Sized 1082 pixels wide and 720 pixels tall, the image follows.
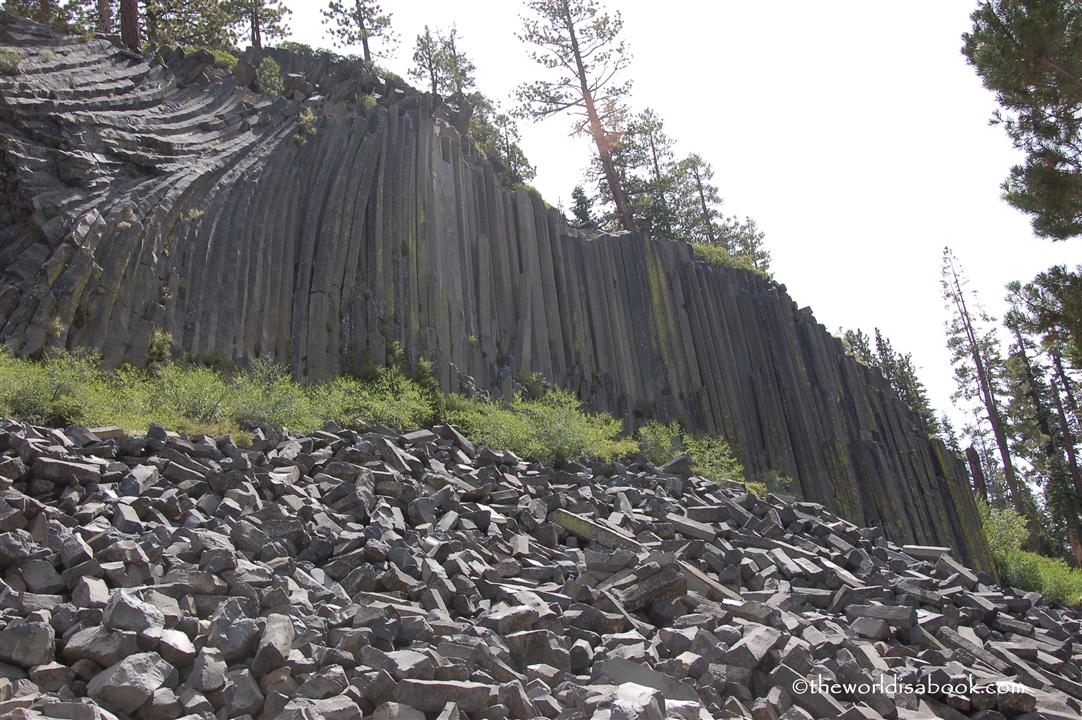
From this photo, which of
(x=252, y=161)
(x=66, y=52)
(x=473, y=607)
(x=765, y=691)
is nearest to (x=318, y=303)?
(x=252, y=161)

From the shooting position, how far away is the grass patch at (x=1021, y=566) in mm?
16062

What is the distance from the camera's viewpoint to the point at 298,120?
17250mm

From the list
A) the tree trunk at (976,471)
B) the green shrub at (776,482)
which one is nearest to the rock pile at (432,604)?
the green shrub at (776,482)

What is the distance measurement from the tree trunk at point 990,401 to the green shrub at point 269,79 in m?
28.2

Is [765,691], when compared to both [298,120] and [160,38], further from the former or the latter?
[160,38]

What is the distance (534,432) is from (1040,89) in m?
7.93

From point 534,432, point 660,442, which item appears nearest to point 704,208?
point 660,442

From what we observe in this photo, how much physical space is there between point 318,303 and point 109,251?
3560mm

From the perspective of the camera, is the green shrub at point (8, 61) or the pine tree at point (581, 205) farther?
the pine tree at point (581, 205)

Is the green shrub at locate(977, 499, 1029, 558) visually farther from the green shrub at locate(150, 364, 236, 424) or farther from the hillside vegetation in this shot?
the green shrub at locate(150, 364, 236, 424)

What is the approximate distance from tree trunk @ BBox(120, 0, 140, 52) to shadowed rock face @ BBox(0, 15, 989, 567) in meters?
1.57

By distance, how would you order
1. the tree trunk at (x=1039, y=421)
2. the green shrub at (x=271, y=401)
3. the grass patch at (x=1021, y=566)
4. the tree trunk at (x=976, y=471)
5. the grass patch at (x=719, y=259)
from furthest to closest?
the tree trunk at (x=976, y=471) < the tree trunk at (x=1039, y=421) < the grass patch at (x=719, y=259) < the grass patch at (x=1021, y=566) < the green shrub at (x=271, y=401)

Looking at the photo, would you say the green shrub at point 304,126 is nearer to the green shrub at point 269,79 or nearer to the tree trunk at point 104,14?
the green shrub at point 269,79

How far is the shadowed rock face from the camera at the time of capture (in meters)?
12.5
